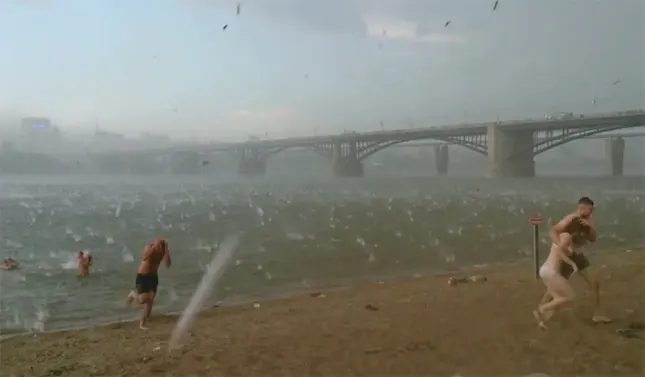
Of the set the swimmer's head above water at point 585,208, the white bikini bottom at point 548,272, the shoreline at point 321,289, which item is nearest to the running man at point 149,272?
the shoreline at point 321,289

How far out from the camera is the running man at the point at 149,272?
10.2 meters

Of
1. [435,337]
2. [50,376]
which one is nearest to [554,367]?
[435,337]

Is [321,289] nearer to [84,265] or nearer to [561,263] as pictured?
[84,265]

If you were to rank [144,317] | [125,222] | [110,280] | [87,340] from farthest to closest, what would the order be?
[125,222] < [110,280] < [144,317] < [87,340]

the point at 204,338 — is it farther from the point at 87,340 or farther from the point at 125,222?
the point at 125,222

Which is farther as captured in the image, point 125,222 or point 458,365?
point 125,222

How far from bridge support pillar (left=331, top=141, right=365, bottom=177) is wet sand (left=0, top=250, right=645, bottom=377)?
8560 centimetres

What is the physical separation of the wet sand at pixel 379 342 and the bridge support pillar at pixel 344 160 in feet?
281

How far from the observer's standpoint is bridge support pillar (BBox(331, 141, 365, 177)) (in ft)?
318

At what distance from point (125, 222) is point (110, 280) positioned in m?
22.0

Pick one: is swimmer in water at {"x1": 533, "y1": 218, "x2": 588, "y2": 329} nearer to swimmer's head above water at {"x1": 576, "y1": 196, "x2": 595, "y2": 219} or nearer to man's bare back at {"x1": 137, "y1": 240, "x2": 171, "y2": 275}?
swimmer's head above water at {"x1": 576, "y1": 196, "x2": 595, "y2": 219}

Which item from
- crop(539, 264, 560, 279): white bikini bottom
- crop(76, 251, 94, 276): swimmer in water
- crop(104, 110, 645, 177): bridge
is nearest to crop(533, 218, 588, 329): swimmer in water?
crop(539, 264, 560, 279): white bikini bottom

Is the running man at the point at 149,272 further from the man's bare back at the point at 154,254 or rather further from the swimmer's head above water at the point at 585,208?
the swimmer's head above water at the point at 585,208

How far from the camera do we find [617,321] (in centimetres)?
790
